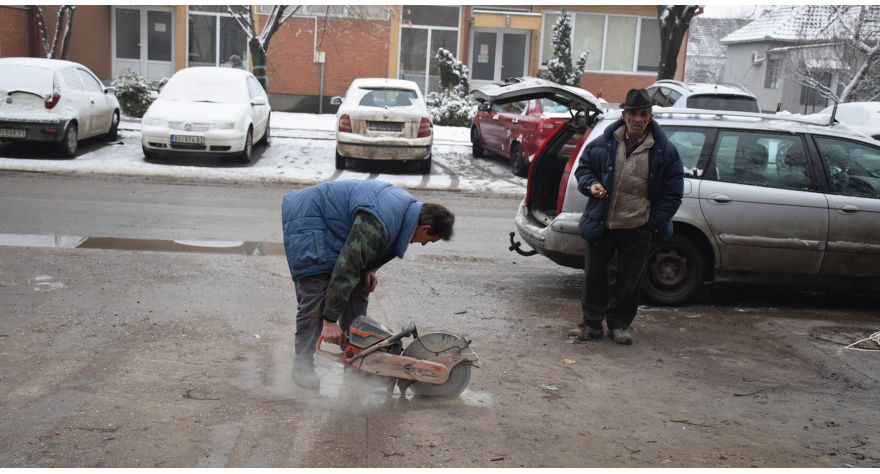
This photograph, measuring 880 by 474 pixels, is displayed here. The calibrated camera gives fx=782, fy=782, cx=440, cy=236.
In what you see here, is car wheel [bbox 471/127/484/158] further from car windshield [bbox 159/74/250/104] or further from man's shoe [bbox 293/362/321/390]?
man's shoe [bbox 293/362/321/390]

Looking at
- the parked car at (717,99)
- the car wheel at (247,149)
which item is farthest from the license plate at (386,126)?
the parked car at (717,99)

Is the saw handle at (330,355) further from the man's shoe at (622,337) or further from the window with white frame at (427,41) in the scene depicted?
the window with white frame at (427,41)

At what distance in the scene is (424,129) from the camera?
578 inches

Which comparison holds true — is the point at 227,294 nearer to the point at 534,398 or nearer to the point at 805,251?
the point at 534,398

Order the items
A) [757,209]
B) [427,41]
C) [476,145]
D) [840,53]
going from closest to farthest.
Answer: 1. [757,209]
2. [476,145]
3. [840,53]
4. [427,41]

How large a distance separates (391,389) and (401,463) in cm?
92

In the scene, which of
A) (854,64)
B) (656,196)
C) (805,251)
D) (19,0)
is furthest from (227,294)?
(854,64)

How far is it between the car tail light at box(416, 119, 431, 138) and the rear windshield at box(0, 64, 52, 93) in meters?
6.50

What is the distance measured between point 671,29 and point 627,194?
48.3ft

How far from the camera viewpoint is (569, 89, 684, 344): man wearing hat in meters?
5.52

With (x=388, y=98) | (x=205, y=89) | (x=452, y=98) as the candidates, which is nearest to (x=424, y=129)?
(x=388, y=98)

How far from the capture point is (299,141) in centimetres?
1806

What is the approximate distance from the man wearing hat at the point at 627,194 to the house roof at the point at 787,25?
28.4 meters

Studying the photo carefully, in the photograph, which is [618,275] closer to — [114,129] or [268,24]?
[114,129]
